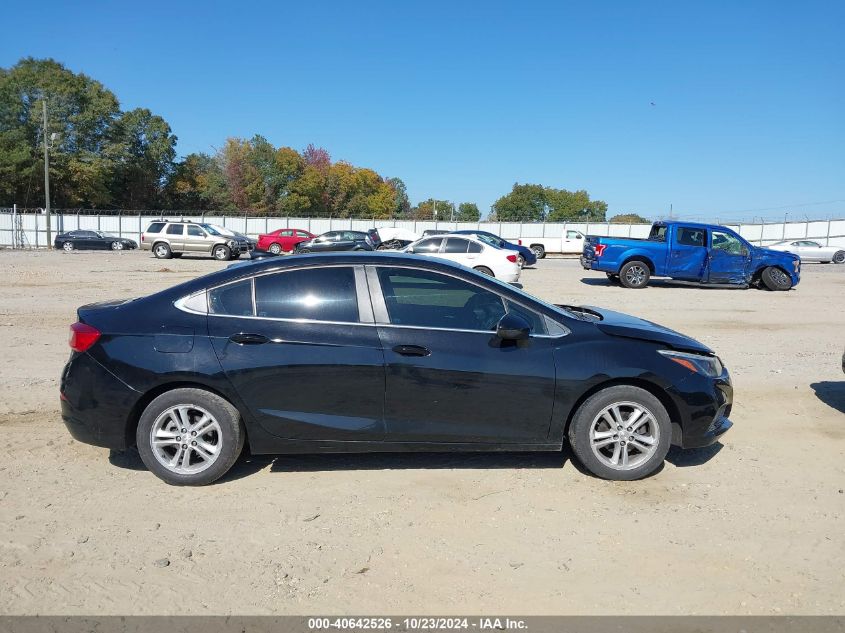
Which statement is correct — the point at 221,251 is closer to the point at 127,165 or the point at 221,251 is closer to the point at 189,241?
the point at 189,241

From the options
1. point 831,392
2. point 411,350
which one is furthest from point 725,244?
point 411,350

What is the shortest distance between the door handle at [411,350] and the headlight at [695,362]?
1638mm

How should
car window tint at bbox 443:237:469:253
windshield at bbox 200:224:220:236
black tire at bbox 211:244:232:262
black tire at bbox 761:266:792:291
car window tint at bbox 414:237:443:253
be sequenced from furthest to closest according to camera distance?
windshield at bbox 200:224:220:236, black tire at bbox 211:244:232:262, car window tint at bbox 414:237:443:253, car window tint at bbox 443:237:469:253, black tire at bbox 761:266:792:291

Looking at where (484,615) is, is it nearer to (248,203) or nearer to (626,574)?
(626,574)

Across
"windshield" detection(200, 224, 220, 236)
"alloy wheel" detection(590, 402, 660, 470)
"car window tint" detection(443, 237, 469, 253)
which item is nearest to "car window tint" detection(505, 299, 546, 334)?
"alloy wheel" detection(590, 402, 660, 470)

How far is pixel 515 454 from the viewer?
197 inches

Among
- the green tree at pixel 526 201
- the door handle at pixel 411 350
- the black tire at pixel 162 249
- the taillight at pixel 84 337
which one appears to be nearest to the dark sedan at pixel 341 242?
the black tire at pixel 162 249

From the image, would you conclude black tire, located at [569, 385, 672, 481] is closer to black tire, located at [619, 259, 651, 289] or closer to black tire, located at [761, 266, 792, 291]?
black tire, located at [619, 259, 651, 289]

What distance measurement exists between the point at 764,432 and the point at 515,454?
2.33 metres

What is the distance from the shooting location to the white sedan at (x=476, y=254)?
1734 cm

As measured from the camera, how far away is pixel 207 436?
4.37 m

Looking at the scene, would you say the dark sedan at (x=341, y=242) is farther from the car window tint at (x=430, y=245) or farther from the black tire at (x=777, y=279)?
the black tire at (x=777, y=279)

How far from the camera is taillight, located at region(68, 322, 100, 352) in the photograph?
4.36 m

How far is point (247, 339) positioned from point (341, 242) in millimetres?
Answer: 22580
